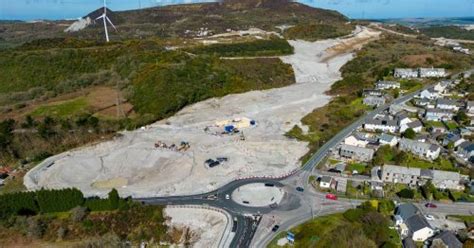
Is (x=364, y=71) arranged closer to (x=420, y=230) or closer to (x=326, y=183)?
(x=326, y=183)

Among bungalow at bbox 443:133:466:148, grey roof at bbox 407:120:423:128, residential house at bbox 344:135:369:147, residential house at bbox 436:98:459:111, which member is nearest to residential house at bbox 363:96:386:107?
residential house at bbox 436:98:459:111

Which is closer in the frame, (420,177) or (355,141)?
(420,177)

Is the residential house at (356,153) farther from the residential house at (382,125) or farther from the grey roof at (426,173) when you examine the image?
the residential house at (382,125)

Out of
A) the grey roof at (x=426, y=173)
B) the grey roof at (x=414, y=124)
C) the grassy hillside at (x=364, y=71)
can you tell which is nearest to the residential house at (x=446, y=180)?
the grey roof at (x=426, y=173)

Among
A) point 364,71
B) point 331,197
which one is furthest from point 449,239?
point 364,71

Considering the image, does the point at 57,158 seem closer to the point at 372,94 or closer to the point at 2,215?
the point at 2,215

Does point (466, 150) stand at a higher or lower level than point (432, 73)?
lower

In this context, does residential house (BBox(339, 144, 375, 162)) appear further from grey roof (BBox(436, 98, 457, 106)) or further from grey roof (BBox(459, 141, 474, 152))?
grey roof (BBox(436, 98, 457, 106))
